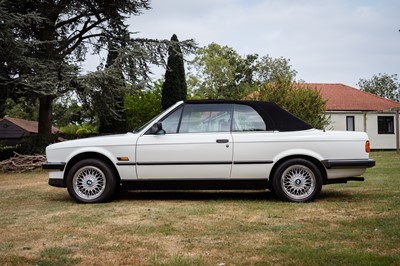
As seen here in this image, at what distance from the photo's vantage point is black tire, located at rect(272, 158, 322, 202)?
7.29 meters

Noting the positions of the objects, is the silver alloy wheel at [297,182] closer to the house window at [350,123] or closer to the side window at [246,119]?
the side window at [246,119]

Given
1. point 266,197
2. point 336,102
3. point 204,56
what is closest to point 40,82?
point 266,197

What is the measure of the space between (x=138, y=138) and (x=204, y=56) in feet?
147

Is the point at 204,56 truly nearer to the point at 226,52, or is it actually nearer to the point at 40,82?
the point at 226,52

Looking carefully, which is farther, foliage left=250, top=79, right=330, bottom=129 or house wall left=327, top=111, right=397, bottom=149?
house wall left=327, top=111, right=397, bottom=149

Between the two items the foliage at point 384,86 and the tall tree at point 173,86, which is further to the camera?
the foliage at point 384,86

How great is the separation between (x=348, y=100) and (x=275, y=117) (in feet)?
98.9

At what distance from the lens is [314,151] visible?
731 cm

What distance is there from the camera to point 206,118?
765 centimetres

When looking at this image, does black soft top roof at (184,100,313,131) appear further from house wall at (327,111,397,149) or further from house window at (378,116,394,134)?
house window at (378,116,394,134)

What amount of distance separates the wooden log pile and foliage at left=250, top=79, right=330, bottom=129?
12.2 m

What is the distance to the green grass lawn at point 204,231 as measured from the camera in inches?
161

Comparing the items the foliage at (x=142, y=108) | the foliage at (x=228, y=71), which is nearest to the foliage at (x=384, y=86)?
the foliage at (x=228, y=71)

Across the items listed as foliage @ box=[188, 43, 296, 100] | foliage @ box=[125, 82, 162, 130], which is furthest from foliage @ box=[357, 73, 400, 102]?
foliage @ box=[125, 82, 162, 130]
